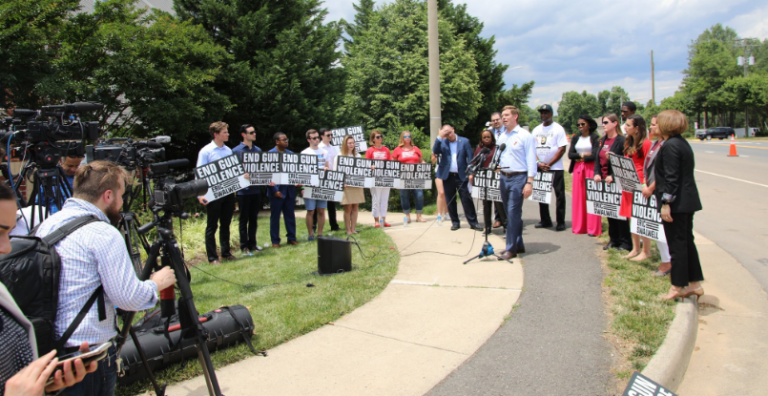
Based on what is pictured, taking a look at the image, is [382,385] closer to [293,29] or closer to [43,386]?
[43,386]

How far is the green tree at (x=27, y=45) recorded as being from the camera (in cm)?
941

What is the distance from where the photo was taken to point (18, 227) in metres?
3.70

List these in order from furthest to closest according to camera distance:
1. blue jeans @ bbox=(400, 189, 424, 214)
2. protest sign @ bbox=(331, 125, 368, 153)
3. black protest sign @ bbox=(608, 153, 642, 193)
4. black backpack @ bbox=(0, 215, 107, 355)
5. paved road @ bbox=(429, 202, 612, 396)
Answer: protest sign @ bbox=(331, 125, 368, 153) → blue jeans @ bbox=(400, 189, 424, 214) → black protest sign @ bbox=(608, 153, 642, 193) → paved road @ bbox=(429, 202, 612, 396) → black backpack @ bbox=(0, 215, 107, 355)

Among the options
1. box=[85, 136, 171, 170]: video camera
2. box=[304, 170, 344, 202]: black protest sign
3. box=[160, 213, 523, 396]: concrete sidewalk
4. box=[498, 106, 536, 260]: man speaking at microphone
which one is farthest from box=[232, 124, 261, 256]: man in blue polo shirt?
box=[498, 106, 536, 260]: man speaking at microphone

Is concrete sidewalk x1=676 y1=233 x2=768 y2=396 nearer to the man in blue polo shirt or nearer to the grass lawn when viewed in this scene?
the grass lawn

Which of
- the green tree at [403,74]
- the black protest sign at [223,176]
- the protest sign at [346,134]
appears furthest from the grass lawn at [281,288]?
the green tree at [403,74]

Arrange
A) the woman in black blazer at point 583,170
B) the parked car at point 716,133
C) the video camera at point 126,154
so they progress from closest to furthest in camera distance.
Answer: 1. the video camera at point 126,154
2. the woman in black blazer at point 583,170
3. the parked car at point 716,133

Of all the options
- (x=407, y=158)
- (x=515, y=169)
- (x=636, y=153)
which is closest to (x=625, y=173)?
(x=636, y=153)

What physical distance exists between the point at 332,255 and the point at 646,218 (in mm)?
3936

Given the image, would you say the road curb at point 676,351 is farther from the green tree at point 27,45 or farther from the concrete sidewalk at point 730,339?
the green tree at point 27,45

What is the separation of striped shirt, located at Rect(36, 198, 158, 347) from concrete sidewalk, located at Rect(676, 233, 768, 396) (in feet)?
12.7

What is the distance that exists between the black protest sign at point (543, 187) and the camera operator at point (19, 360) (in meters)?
8.03

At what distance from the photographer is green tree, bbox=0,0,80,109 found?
9406mm

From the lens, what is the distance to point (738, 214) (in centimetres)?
1070
